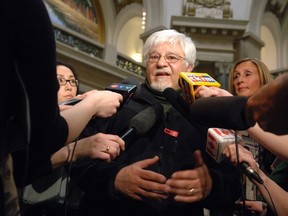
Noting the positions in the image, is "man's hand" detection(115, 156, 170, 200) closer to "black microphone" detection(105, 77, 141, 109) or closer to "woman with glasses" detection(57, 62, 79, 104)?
"black microphone" detection(105, 77, 141, 109)

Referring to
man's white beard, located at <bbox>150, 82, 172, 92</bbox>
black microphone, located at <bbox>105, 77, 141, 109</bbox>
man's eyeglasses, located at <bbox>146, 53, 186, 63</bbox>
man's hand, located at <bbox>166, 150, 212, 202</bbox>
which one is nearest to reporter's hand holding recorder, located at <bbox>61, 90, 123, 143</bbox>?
black microphone, located at <bbox>105, 77, 141, 109</bbox>

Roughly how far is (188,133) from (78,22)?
9117 mm

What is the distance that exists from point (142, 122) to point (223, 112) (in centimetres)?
62

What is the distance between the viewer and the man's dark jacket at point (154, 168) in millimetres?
1365

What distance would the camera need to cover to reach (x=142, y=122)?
1.37 metres

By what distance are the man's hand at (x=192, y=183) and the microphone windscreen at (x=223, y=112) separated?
48 cm

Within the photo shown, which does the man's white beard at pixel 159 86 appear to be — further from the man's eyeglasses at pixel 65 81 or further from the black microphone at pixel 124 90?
the man's eyeglasses at pixel 65 81

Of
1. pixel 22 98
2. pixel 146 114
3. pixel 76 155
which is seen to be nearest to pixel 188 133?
pixel 146 114

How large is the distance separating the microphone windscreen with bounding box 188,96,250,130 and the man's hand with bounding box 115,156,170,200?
0.46 meters

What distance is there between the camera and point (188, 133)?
1569 mm

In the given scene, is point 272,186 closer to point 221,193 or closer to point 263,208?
point 221,193

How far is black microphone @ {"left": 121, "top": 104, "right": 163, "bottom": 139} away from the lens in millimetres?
1337

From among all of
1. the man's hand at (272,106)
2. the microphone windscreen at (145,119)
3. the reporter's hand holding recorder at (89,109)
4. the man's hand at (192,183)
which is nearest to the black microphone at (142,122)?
the microphone windscreen at (145,119)

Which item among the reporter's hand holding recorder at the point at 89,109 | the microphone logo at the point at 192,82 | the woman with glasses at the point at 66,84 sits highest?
the microphone logo at the point at 192,82
